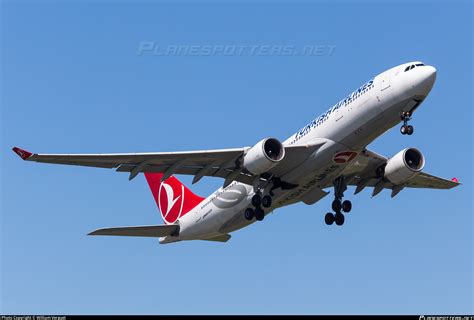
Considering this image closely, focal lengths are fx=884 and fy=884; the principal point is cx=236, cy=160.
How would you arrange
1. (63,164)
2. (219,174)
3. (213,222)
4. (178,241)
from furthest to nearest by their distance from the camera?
1. (178,241)
2. (213,222)
3. (219,174)
4. (63,164)

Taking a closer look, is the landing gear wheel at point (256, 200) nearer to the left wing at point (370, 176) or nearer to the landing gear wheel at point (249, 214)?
the landing gear wheel at point (249, 214)

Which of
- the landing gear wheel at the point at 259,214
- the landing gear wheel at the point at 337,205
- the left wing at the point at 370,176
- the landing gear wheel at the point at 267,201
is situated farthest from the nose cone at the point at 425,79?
the landing gear wheel at the point at 259,214

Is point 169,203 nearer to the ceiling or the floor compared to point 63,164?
nearer to the ceiling

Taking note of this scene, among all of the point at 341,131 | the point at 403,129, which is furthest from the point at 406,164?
the point at 403,129

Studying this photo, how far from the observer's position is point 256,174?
37.3 metres

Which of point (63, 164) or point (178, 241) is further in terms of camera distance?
point (178, 241)

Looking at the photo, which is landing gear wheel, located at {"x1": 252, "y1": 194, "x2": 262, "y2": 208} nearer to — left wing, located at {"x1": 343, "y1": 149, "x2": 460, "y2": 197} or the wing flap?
left wing, located at {"x1": 343, "y1": 149, "x2": 460, "y2": 197}

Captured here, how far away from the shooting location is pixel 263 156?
36.6 meters

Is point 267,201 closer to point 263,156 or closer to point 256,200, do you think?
point 256,200

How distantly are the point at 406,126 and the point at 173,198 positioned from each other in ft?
52.9

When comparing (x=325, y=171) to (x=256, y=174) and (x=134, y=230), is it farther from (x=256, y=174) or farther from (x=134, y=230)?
(x=134, y=230)

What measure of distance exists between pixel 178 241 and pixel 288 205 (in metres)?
6.58

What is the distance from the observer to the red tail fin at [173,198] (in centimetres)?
Result: 4544

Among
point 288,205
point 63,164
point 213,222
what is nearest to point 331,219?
point 288,205
